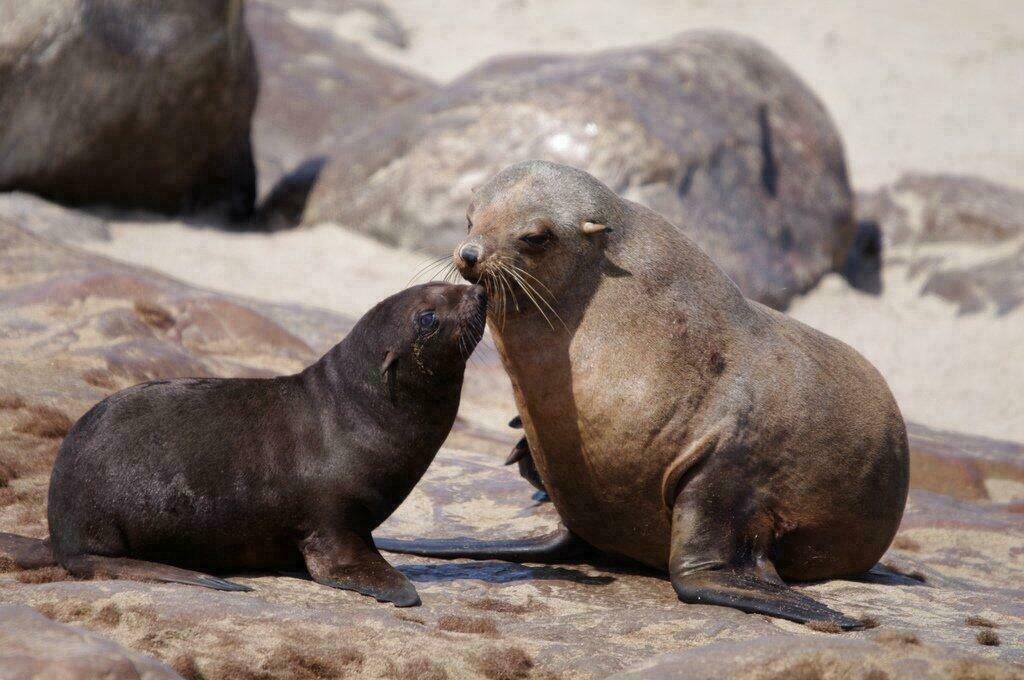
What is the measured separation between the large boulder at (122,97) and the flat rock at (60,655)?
8.64m

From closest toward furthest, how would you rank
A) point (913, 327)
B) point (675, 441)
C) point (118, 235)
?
point (675, 441), point (118, 235), point (913, 327)

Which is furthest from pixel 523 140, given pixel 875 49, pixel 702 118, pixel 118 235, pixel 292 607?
pixel 875 49

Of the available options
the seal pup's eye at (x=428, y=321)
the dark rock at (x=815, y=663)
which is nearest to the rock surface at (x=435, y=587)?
the dark rock at (x=815, y=663)

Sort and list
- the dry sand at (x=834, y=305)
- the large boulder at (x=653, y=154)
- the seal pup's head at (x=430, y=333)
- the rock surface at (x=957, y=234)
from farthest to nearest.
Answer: the rock surface at (x=957, y=234), the large boulder at (x=653, y=154), the dry sand at (x=834, y=305), the seal pup's head at (x=430, y=333)

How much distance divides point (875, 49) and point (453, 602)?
20.9 metres

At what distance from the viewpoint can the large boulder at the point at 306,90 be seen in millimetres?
16828

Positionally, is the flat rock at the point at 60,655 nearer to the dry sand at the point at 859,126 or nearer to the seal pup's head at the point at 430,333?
the seal pup's head at the point at 430,333

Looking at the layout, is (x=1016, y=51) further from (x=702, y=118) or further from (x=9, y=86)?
(x=9, y=86)

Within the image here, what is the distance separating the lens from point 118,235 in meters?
12.5

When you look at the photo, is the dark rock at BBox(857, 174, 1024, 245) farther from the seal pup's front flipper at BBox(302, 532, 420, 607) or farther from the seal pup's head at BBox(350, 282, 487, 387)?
the seal pup's front flipper at BBox(302, 532, 420, 607)

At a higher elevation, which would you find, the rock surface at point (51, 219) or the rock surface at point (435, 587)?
the rock surface at point (435, 587)

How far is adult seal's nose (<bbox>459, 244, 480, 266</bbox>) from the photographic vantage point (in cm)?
521

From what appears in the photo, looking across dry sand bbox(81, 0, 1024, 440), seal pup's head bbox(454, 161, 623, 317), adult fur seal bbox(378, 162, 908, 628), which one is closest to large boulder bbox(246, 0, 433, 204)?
dry sand bbox(81, 0, 1024, 440)

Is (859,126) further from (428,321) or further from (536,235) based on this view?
(428,321)
